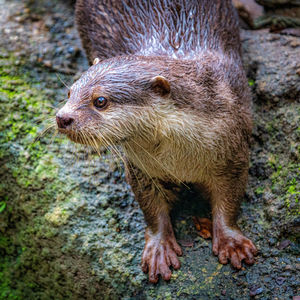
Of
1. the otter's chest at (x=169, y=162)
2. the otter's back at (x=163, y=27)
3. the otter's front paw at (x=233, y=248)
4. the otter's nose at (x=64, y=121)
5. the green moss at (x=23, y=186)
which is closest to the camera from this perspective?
the otter's nose at (x=64, y=121)

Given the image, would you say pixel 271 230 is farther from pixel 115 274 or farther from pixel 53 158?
pixel 53 158

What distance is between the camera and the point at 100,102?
1979 millimetres

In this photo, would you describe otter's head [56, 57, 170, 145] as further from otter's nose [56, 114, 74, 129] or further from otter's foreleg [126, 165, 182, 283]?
otter's foreleg [126, 165, 182, 283]

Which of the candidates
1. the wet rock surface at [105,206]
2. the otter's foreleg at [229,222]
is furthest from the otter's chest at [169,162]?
the wet rock surface at [105,206]

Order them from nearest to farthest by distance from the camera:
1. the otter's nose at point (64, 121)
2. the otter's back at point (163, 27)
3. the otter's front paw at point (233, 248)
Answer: the otter's nose at point (64, 121) < the otter's front paw at point (233, 248) < the otter's back at point (163, 27)

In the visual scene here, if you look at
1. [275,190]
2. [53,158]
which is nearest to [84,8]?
[53,158]

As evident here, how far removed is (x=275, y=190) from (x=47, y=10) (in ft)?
9.23

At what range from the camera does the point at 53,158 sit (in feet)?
9.91

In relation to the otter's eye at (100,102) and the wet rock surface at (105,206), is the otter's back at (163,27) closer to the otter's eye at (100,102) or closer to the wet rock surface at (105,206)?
the wet rock surface at (105,206)

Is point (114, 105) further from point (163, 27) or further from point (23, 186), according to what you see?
point (23, 186)

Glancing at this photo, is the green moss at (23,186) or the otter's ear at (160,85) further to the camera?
the green moss at (23,186)

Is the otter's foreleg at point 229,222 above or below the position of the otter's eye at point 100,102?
below

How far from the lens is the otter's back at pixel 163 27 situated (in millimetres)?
2516

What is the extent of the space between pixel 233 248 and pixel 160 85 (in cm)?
104
